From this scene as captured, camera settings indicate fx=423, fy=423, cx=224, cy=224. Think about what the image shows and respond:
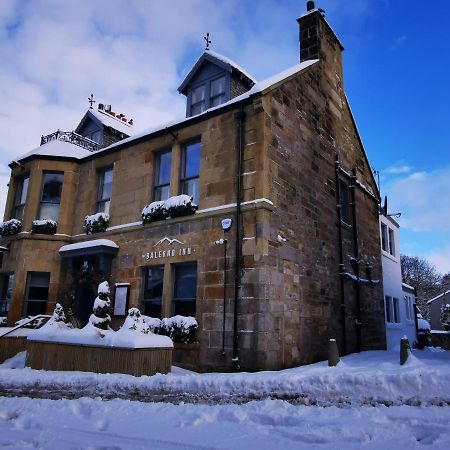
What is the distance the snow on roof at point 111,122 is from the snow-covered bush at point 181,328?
10.1 meters

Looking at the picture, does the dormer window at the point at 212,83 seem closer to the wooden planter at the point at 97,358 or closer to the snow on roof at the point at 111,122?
the snow on roof at the point at 111,122

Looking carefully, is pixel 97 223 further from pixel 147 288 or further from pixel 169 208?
pixel 169 208

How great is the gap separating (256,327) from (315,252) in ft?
→ 12.5

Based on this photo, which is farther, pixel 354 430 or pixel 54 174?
pixel 54 174

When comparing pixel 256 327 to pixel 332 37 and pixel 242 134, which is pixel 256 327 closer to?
pixel 242 134

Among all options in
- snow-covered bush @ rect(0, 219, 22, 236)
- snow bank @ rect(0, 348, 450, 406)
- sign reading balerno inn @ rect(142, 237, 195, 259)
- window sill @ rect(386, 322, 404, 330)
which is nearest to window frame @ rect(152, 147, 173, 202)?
sign reading balerno inn @ rect(142, 237, 195, 259)

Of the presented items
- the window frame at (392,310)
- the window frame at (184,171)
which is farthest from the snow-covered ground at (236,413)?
the window frame at (392,310)

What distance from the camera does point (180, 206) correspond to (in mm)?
11953

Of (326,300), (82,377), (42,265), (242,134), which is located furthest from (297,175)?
(42,265)

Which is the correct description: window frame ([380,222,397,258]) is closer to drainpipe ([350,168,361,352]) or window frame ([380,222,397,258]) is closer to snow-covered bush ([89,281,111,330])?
drainpipe ([350,168,361,352])

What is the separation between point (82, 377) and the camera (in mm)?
8312

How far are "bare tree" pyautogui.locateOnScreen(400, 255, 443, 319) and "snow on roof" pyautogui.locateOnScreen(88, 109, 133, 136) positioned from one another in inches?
1712

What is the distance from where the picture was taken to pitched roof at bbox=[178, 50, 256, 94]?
1390 cm

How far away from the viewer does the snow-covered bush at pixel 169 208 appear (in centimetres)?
1188
